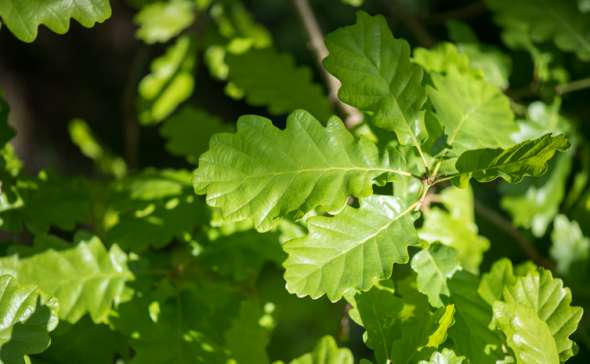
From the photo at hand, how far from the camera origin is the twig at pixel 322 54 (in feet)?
6.33

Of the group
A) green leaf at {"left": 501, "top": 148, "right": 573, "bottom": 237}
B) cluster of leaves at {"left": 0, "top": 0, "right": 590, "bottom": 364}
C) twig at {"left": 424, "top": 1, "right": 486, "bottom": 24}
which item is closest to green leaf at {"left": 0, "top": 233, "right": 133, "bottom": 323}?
cluster of leaves at {"left": 0, "top": 0, "right": 590, "bottom": 364}

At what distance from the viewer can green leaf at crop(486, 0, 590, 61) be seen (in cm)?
200

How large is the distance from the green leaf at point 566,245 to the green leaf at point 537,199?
0.08m

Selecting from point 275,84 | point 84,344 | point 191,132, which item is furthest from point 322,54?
point 84,344

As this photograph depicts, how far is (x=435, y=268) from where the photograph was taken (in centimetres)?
142

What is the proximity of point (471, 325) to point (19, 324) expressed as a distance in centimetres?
89

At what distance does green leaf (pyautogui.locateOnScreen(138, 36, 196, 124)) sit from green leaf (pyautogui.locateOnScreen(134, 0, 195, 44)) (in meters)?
0.07

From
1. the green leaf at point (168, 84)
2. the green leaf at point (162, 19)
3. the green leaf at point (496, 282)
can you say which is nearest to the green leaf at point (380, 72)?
the green leaf at point (496, 282)

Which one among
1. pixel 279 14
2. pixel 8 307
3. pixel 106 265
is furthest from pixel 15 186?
pixel 279 14

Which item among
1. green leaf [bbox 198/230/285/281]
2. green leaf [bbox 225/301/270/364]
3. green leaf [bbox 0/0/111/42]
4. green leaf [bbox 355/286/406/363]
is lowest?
green leaf [bbox 225/301/270/364]

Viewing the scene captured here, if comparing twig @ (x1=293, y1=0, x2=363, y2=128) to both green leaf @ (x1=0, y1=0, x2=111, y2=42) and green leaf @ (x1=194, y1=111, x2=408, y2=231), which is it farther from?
green leaf @ (x1=0, y1=0, x2=111, y2=42)

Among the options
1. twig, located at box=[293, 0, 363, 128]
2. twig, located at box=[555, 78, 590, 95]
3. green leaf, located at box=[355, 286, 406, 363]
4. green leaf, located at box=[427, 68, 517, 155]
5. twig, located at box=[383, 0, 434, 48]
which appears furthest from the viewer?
twig, located at box=[383, 0, 434, 48]

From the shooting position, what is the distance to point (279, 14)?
431 centimetres

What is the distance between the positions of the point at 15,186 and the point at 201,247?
0.49 meters
